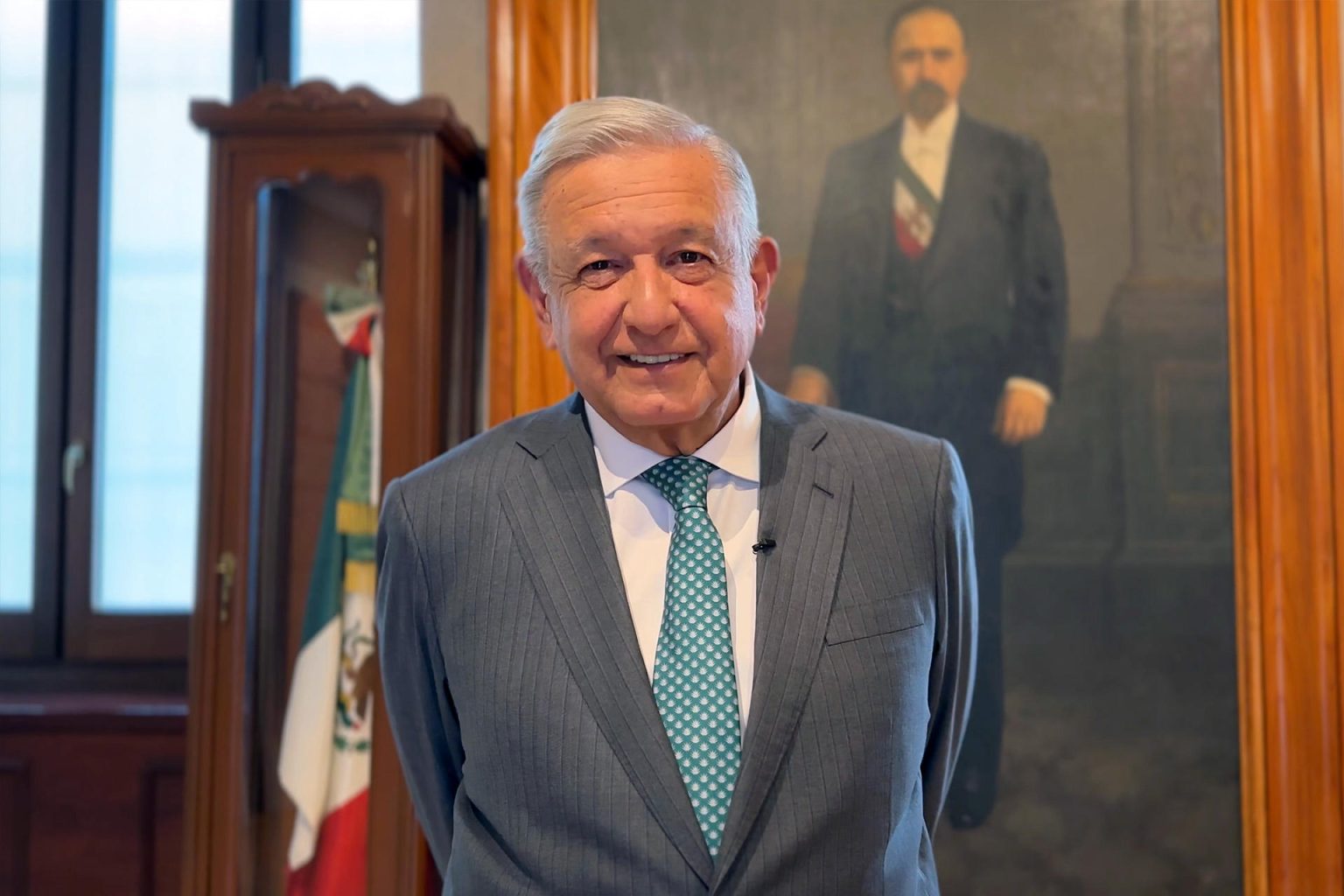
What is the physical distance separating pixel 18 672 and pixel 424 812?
62.7 inches

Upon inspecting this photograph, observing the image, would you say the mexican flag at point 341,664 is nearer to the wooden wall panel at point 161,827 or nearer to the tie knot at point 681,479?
the wooden wall panel at point 161,827

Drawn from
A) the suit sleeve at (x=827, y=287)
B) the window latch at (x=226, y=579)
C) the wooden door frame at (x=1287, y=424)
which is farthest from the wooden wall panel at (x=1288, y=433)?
the window latch at (x=226, y=579)

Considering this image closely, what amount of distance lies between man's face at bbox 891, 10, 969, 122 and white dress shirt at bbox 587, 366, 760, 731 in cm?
110

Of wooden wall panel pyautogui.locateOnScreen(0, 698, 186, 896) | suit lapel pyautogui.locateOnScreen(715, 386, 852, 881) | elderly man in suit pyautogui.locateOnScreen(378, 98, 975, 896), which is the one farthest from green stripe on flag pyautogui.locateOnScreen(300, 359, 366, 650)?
suit lapel pyautogui.locateOnScreen(715, 386, 852, 881)

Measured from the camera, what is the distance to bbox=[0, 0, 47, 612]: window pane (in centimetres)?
264

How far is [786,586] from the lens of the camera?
1230 millimetres

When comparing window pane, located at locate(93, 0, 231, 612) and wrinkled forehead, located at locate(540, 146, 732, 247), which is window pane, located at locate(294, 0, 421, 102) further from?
wrinkled forehead, located at locate(540, 146, 732, 247)

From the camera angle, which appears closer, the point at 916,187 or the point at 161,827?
the point at 916,187

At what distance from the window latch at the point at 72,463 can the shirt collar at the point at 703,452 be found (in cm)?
178

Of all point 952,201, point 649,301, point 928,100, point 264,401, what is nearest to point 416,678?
point 649,301

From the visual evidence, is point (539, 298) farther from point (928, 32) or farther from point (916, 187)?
point (928, 32)

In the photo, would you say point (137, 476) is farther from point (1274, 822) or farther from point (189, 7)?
point (1274, 822)

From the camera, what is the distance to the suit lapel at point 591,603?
1.14 meters

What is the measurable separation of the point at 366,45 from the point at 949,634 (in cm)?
194
